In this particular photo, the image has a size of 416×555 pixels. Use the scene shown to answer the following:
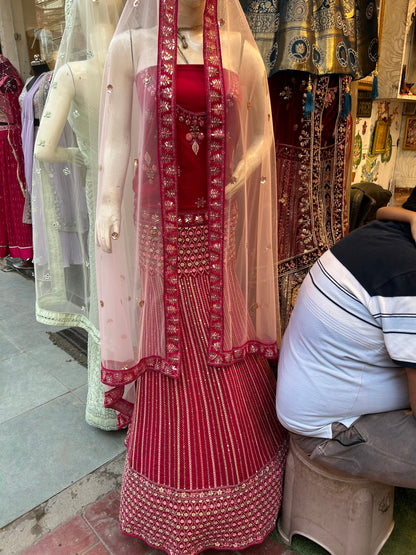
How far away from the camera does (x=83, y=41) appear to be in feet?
4.91

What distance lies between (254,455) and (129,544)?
0.50 metres

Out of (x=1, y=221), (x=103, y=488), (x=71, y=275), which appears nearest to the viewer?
(x=103, y=488)

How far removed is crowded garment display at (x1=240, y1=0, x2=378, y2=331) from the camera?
1573mm

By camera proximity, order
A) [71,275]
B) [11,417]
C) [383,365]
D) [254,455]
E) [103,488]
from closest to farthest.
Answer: [383,365] < [254,455] < [103,488] < [71,275] < [11,417]

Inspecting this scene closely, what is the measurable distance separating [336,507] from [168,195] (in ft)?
3.36

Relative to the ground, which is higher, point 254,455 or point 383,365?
point 383,365

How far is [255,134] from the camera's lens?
1.38m

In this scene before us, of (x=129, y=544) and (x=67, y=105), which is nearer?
(x=129, y=544)

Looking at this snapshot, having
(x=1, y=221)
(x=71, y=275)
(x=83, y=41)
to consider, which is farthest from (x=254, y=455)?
(x=1, y=221)

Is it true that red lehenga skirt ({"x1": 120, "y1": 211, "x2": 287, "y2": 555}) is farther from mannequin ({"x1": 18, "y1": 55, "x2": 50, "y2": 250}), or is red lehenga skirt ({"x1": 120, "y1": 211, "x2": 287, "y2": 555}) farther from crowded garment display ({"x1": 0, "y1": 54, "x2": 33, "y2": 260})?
crowded garment display ({"x1": 0, "y1": 54, "x2": 33, "y2": 260})

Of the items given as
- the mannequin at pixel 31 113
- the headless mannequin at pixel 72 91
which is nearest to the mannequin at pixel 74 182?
the headless mannequin at pixel 72 91

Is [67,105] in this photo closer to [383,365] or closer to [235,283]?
[235,283]

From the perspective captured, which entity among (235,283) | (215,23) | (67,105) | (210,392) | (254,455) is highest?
(215,23)

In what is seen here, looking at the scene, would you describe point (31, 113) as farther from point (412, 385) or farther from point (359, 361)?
point (412, 385)
